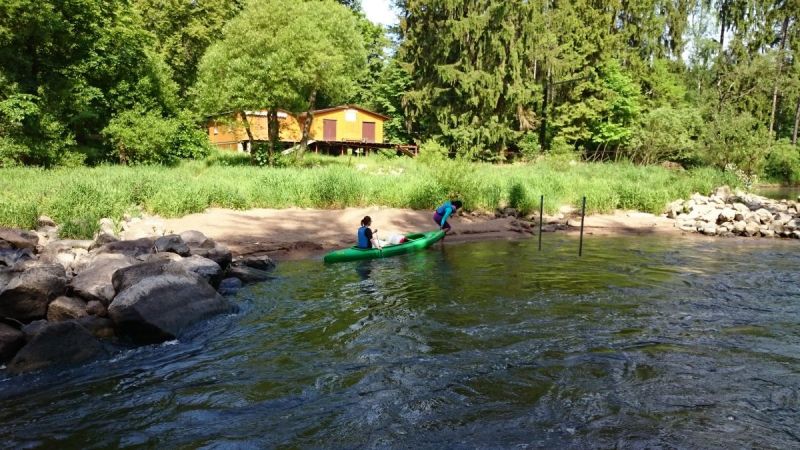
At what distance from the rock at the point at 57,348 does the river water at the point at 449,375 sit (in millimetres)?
177

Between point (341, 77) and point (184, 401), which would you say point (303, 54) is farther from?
point (184, 401)

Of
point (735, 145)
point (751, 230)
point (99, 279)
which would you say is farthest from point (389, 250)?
point (735, 145)

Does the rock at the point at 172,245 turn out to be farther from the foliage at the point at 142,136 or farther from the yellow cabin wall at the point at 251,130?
the yellow cabin wall at the point at 251,130

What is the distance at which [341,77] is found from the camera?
27.5m

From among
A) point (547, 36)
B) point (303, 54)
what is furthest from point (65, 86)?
point (547, 36)

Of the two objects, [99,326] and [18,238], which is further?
[18,238]

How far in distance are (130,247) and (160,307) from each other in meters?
3.57

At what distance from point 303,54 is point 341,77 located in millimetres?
2337

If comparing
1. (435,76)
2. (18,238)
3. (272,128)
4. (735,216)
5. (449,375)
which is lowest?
(449,375)

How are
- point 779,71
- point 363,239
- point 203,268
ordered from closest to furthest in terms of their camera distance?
point 203,268 → point 363,239 → point 779,71

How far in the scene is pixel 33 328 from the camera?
7.34 metres

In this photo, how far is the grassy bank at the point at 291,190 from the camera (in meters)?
14.0

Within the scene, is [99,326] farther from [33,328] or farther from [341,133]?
[341,133]

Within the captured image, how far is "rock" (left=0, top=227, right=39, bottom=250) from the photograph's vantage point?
10.7 m
